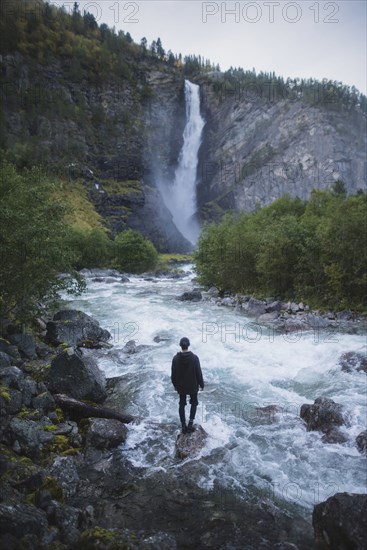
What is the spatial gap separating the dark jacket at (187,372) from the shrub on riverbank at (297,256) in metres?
18.7

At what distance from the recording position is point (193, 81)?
184 meters

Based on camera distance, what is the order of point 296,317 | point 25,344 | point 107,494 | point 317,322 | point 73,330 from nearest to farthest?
point 107,494 < point 25,344 < point 73,330 < point 317,322 < point 296,317

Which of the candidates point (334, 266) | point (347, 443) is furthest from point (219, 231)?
point (347, 443)

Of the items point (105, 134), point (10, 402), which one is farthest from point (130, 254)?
point (105, 134)

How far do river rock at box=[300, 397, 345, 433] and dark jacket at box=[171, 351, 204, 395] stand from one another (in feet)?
12.6

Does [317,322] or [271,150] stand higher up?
[271,150]

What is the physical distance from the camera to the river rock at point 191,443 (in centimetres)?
890

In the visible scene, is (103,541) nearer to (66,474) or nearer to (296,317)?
(66,474)

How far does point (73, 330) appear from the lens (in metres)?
18.0

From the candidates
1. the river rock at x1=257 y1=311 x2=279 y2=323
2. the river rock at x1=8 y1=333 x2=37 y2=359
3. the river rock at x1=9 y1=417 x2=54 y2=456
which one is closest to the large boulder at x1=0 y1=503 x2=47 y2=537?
the river rock at x1=9 y1=417 x2=54 y2=456

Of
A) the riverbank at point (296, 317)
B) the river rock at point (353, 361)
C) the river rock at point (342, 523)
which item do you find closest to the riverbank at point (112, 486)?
the river rock at point (342, 523)

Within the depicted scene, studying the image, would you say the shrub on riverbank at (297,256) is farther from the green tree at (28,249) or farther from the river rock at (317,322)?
the green tree at (28,249)

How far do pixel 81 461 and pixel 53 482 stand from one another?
63.7 inches

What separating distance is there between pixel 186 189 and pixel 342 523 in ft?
479
